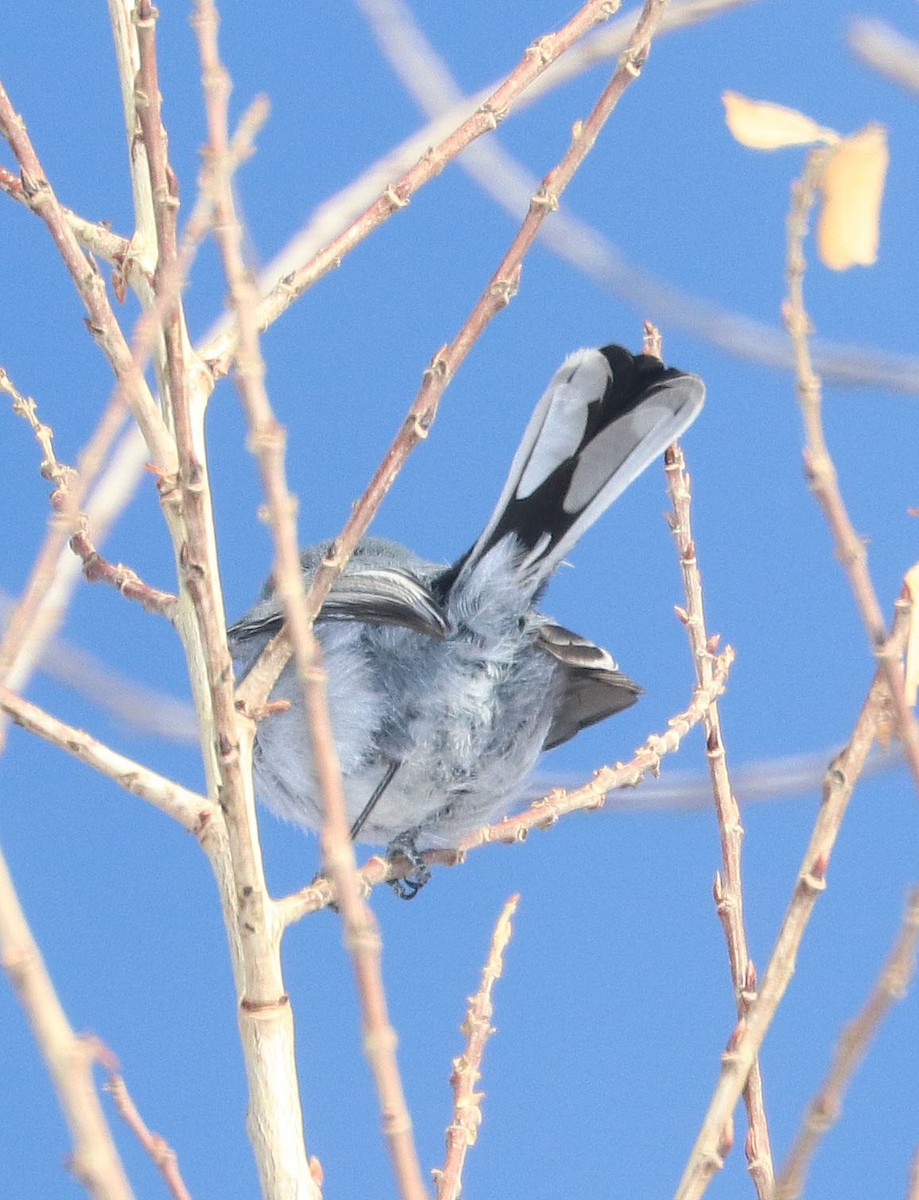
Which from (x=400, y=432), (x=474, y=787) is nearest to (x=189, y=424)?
(x=400, y=432)

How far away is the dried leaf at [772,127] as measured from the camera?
1.18ft

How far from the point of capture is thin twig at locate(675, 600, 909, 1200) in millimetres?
387

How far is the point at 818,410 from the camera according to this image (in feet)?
1.12

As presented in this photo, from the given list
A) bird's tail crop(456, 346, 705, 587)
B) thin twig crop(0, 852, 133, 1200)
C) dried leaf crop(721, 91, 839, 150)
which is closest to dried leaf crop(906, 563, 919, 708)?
dried leaf crop(721, 91, 839, 150)

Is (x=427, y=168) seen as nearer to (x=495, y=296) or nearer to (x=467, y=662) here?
(x=495, y=296)

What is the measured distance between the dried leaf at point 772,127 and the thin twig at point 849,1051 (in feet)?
0.65

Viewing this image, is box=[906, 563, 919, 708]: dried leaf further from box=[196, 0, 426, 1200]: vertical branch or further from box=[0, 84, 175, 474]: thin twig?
box=[0, 84, 175, 474]: thin twig

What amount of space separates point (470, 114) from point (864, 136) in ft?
0.90

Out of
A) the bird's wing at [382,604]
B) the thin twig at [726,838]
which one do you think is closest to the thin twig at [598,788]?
the thin twig at [726,838]

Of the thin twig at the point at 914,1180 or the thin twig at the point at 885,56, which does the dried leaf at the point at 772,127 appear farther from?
the thin twig at the point at 914,1180

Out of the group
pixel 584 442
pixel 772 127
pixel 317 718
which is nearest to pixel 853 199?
pixel 772 127

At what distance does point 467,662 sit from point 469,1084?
0.52m

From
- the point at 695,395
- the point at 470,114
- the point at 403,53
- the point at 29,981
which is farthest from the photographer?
the point at 695,395

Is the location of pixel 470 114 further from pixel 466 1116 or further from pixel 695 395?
pixel 466 1116
